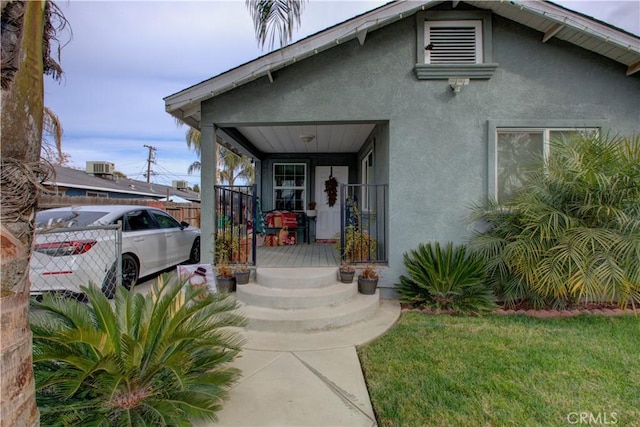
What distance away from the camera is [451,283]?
4.53 m

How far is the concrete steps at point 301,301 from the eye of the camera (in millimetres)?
3969

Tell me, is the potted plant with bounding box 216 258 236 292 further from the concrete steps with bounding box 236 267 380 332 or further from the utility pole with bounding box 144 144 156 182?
the utility pole with bounding box 144 144 156 182

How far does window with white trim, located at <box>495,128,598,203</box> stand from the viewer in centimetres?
516

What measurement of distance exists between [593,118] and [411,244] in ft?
11.5

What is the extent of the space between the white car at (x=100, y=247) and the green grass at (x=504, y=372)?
2.85 m

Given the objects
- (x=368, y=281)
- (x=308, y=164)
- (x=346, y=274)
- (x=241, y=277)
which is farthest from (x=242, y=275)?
(x=308, y=164)

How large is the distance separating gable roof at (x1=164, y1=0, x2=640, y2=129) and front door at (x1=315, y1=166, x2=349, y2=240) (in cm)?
463

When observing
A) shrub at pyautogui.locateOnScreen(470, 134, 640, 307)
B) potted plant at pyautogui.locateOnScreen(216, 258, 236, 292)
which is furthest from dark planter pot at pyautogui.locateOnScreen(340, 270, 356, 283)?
shrub at pyautogui.locateOnScreen(470, 134, 640, 307)

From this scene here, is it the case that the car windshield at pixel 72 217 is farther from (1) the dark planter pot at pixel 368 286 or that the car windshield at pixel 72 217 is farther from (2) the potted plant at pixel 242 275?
(1) the dark planter pot at pixel 368 286

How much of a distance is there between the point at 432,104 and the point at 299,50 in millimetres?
2296

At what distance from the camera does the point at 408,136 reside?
5156 mm

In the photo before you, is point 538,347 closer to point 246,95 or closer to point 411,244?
point 411,244

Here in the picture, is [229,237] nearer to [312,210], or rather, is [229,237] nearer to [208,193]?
[208,193]

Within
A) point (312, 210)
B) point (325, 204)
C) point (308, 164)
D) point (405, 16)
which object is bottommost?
point (312, 210)
